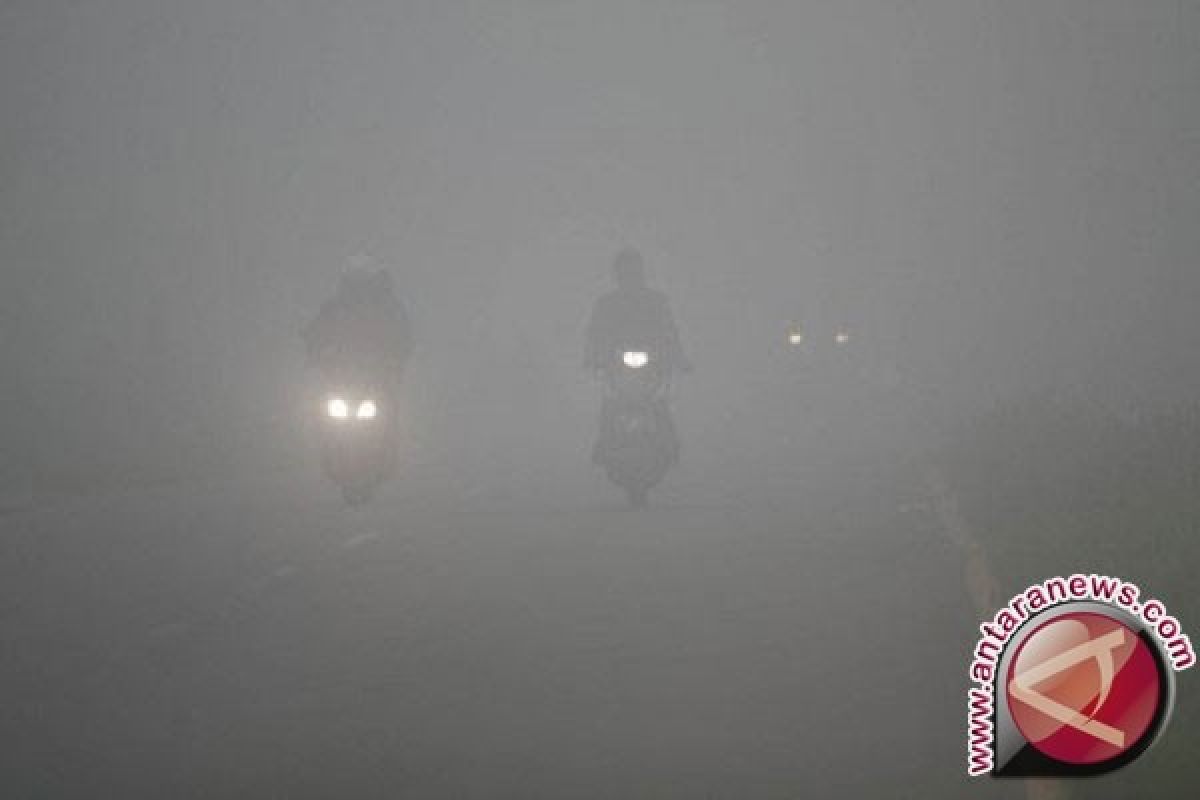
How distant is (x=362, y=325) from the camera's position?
47.0 ft

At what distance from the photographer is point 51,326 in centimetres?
3984

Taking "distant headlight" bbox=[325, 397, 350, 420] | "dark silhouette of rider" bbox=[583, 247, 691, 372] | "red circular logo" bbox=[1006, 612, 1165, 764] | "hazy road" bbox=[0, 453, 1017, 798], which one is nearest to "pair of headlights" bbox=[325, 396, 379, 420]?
"distant headlight" bbox=[325, 397, 350, 420]

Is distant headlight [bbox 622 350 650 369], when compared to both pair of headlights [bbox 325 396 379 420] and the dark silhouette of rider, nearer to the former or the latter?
the dark silhouette of rider

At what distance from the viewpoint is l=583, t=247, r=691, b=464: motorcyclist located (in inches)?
581

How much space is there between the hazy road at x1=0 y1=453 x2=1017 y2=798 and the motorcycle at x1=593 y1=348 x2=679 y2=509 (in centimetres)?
70

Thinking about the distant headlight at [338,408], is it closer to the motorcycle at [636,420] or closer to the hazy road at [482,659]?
the hazy road at [482,659]

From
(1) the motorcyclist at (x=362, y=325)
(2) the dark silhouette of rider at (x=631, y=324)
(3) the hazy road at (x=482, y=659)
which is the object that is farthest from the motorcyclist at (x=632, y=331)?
(1) the motorcyclist at (x=362, y=325)

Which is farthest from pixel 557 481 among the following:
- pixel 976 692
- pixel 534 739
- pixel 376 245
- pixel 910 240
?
pixel 910 240

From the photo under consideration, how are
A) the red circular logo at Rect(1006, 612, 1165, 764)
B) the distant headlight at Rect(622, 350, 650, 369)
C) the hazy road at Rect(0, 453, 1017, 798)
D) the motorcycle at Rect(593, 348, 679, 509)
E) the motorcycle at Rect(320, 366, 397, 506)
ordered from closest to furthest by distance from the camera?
1. the red circular logo at Rect(1006, 612, 1165, 764)
2. the hazy road at Rect(0, 453, 1017, 798)
3. the motorcycle at Rect(320, 366, 397, 506)
4. the distant headlight at Rect(622, 350, 650, 369)
5. the motorcycle at Rect(593, 348, 679, 509)

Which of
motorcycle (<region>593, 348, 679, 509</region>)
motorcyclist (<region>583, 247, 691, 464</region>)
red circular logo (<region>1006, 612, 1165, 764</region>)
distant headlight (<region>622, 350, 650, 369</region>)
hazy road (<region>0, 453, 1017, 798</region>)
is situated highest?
motorcyclist (<region>583, 247, 691, 464</region>)

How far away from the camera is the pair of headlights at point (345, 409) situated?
14.2 metres

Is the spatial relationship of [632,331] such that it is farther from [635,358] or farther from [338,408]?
[338,408]

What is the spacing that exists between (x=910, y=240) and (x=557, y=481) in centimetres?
8084

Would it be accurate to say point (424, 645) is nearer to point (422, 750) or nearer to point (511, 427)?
point (422, 750)
